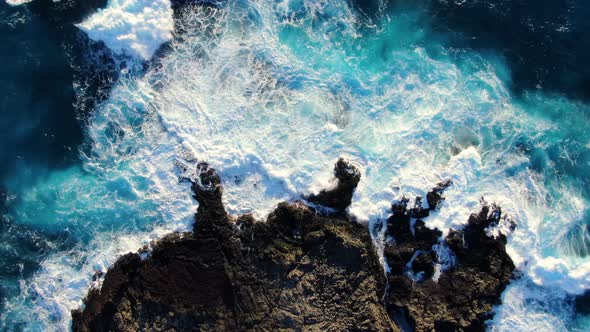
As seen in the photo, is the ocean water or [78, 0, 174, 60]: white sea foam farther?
[78, 0, 174, 60]: white sea foam

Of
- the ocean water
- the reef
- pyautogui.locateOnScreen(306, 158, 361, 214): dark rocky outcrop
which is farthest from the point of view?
the ocean water

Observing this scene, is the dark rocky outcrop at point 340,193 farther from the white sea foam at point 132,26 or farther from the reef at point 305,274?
the white sea foam at point 132,26

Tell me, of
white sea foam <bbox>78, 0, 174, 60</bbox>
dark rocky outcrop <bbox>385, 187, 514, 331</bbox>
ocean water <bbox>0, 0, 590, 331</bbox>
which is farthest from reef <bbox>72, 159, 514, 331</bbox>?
white sea foam <bbox>78, 0, 174, 60</bbox>

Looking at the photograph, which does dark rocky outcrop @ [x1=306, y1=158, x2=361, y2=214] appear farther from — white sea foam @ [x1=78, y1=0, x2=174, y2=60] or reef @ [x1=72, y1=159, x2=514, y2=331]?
white sea foam @ [x1=78, y1=0, x2=174, y2=60]

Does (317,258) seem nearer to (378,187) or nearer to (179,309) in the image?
(378,187)

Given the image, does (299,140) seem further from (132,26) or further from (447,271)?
(132,26)

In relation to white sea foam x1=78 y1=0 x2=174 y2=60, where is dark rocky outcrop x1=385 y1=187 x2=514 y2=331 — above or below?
below
